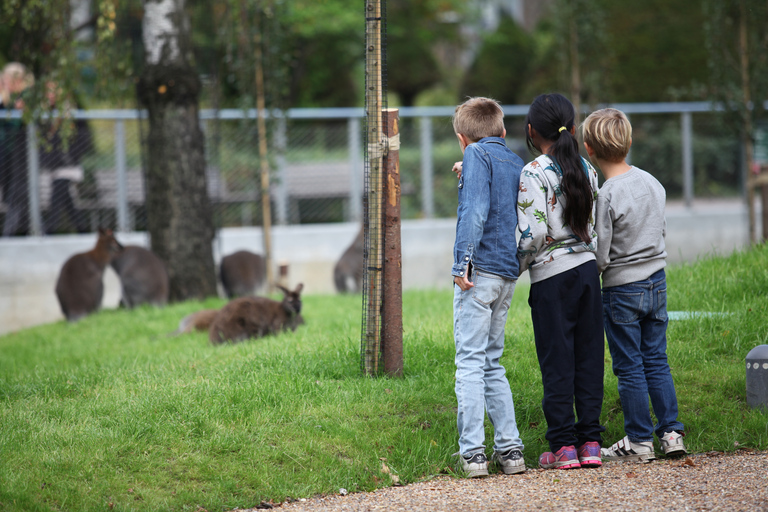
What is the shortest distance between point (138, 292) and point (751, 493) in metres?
8.35

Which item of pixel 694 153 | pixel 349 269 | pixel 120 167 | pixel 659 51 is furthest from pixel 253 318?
pixel 659 51

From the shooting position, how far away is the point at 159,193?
10.3 meters

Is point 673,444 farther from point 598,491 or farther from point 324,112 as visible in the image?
point 324,112

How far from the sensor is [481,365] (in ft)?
13.7

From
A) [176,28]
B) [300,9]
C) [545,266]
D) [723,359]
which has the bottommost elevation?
[723,359]

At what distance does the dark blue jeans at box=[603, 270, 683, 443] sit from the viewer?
4352mm

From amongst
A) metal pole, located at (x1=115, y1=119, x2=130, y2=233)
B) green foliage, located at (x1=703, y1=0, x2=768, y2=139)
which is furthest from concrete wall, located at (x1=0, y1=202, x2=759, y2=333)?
green foliage, located at (x1=703, y1=0, x2=768, y2=139)

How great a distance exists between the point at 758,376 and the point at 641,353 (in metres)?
0.93

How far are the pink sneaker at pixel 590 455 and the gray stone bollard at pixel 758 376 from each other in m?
1.27

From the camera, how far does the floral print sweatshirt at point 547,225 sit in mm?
4145

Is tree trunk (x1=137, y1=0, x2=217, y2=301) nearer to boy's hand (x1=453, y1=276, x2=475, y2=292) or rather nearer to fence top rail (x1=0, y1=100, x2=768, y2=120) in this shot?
fence top rail (x1=0, y1=100, x2=768, y2=120)

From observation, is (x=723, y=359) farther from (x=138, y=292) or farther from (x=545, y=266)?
(x=138, y=292)

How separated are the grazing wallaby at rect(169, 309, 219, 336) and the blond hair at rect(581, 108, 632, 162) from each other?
16.9ft

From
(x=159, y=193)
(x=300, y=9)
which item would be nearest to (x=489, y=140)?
(x=159, y=193)
